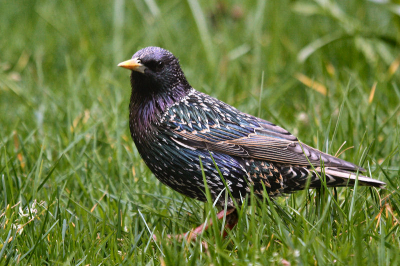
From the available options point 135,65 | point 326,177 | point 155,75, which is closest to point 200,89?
point 155,75

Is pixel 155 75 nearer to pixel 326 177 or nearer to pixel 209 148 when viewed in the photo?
pixel 209 148

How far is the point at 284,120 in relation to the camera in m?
4.96

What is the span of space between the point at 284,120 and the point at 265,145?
164cm

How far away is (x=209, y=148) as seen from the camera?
10.9ft

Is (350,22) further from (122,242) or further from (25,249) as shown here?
(25,249)

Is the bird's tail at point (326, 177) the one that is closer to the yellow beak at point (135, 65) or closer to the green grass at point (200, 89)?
the green grass at point (200, 89)

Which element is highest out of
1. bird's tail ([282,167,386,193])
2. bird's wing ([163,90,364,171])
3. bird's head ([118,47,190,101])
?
bird's head ([118,47,190,101])

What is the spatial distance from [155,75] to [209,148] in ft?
1.95

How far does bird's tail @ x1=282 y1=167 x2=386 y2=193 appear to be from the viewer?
306 cm

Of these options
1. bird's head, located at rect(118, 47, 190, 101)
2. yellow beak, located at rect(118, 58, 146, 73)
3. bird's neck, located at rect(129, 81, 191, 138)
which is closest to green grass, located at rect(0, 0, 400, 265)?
bird's neck, located at rect(129, 81, 191, 138)

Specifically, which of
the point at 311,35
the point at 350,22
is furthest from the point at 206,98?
the point at 311,35

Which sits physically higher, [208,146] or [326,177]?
[208,146]

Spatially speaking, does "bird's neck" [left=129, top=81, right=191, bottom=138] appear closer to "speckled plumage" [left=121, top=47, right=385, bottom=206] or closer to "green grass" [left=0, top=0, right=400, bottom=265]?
"speckled plumage" [left=121, top=47, right=385, bottom=206]

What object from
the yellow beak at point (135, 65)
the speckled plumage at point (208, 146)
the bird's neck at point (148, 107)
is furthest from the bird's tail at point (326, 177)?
the yellow beak at point (135, 65)
